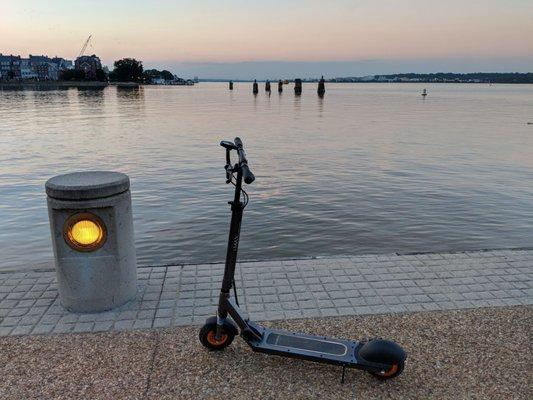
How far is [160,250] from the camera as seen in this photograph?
30.7 ft

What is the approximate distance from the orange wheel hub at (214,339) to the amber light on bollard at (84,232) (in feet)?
5.08

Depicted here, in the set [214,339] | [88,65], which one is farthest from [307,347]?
[88,65]

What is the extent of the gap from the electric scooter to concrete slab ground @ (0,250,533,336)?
2.11 ft

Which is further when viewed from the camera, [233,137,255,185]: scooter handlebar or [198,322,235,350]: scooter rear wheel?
[198,322,235,350]: scooter rear wheel

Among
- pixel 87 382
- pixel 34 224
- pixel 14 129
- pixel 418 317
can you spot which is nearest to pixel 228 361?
pixel 87 382

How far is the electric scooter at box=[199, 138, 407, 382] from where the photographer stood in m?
3.73

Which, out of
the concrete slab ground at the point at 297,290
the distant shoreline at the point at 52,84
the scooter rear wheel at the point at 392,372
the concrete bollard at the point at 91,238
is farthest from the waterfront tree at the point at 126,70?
the scooter rear wheel at the point at 392,372

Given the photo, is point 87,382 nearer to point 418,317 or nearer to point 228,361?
point 228,361

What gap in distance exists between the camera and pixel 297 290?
5.49 metres

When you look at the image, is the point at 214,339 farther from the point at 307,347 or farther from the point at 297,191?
the point at 297,191

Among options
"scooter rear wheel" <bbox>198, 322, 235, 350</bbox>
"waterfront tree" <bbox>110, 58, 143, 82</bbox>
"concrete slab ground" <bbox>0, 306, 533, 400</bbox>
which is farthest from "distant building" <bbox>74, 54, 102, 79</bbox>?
"scooter rear wheel" <bbox>198, 322, 235, 350</bbox>

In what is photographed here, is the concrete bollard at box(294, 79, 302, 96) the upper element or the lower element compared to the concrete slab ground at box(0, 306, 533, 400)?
upper

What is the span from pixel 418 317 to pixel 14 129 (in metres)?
31.0

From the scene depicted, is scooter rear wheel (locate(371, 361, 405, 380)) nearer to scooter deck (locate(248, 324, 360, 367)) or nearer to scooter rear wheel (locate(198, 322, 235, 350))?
scooter deck (locate(248, 324, 360, 367))
